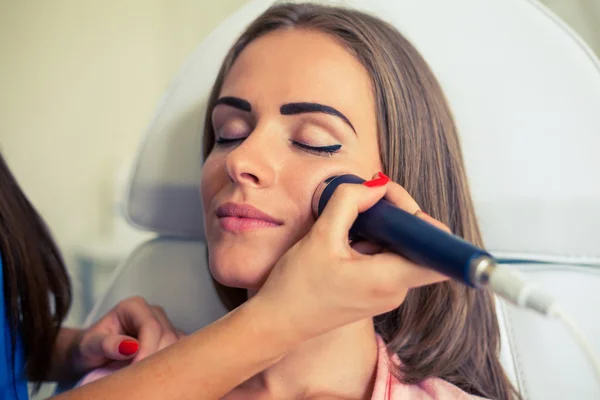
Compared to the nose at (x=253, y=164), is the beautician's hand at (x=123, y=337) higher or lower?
lower

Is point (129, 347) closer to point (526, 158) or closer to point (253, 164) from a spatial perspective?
point (253, 164)

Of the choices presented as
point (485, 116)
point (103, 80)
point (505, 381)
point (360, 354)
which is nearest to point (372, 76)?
point (485, 116)

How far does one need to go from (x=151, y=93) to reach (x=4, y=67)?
1.27 ft

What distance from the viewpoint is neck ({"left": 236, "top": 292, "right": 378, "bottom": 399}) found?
718 mm

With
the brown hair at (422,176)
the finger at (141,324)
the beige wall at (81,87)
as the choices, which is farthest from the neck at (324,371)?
the beige wall at (81,87)

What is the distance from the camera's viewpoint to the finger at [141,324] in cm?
78

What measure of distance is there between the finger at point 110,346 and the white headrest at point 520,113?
1.94 feet

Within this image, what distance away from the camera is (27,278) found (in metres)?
0.83

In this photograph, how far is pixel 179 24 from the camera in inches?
62.6

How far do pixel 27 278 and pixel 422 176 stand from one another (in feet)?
2.04

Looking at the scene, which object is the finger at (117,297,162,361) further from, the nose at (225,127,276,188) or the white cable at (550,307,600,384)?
the white cable at (550,307,600,384)

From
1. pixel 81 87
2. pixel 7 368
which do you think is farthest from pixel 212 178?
pixel 81 87

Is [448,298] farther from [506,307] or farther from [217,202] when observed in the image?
[217,202]

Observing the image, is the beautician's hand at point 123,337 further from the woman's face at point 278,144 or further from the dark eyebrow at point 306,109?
the dark eyebrow at point 306,109
